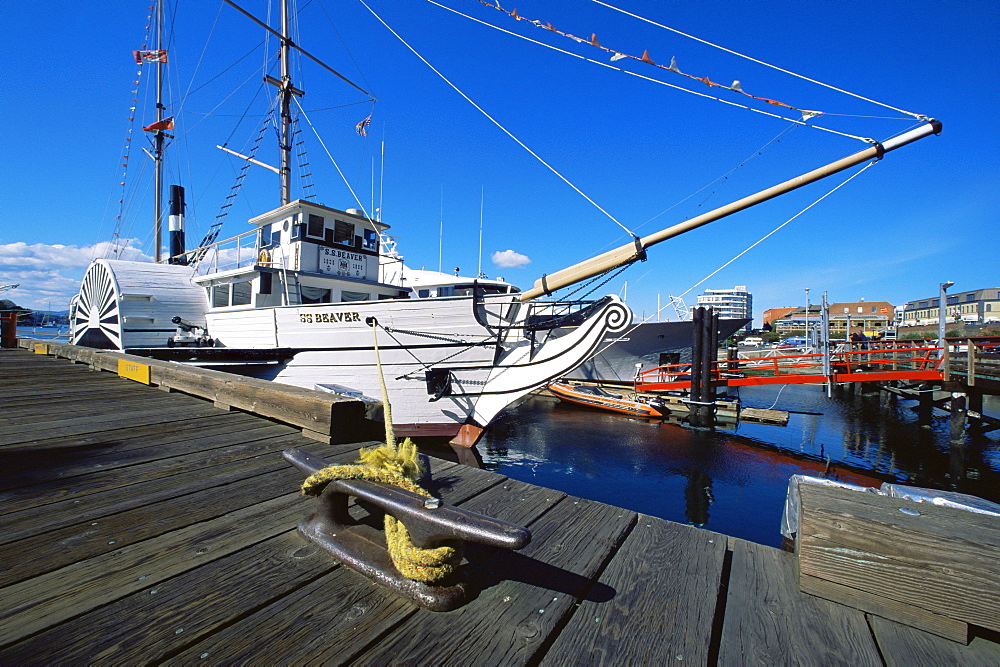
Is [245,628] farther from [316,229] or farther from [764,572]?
[316,229]

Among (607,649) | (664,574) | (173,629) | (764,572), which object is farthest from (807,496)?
(173,629)

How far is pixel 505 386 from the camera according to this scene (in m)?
8.50

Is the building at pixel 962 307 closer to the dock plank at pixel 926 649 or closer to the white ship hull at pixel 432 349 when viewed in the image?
the white ship hull at pixel 432 349

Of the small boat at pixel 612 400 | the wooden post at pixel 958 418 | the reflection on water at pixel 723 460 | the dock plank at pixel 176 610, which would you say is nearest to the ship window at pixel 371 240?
the reflection on water at pixel 723 460

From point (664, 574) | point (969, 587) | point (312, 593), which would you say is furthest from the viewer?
point (664, 574)

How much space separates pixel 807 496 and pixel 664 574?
1.66 feet

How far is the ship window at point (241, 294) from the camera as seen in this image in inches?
430

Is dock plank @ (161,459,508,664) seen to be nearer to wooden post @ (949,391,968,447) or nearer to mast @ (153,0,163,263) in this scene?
wooden post @ (949,391,968,447)

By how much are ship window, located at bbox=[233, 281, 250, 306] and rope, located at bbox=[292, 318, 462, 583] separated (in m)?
10.9

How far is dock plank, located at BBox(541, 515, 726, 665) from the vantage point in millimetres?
1086

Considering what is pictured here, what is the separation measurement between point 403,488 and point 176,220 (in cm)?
2220

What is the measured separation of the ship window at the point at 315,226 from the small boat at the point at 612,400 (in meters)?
7.99

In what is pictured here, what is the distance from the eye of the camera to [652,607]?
125 centimetres

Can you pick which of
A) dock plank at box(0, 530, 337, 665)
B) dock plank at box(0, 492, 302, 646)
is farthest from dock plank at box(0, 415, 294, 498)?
dock plank at box(0, 530, 337, 665)
